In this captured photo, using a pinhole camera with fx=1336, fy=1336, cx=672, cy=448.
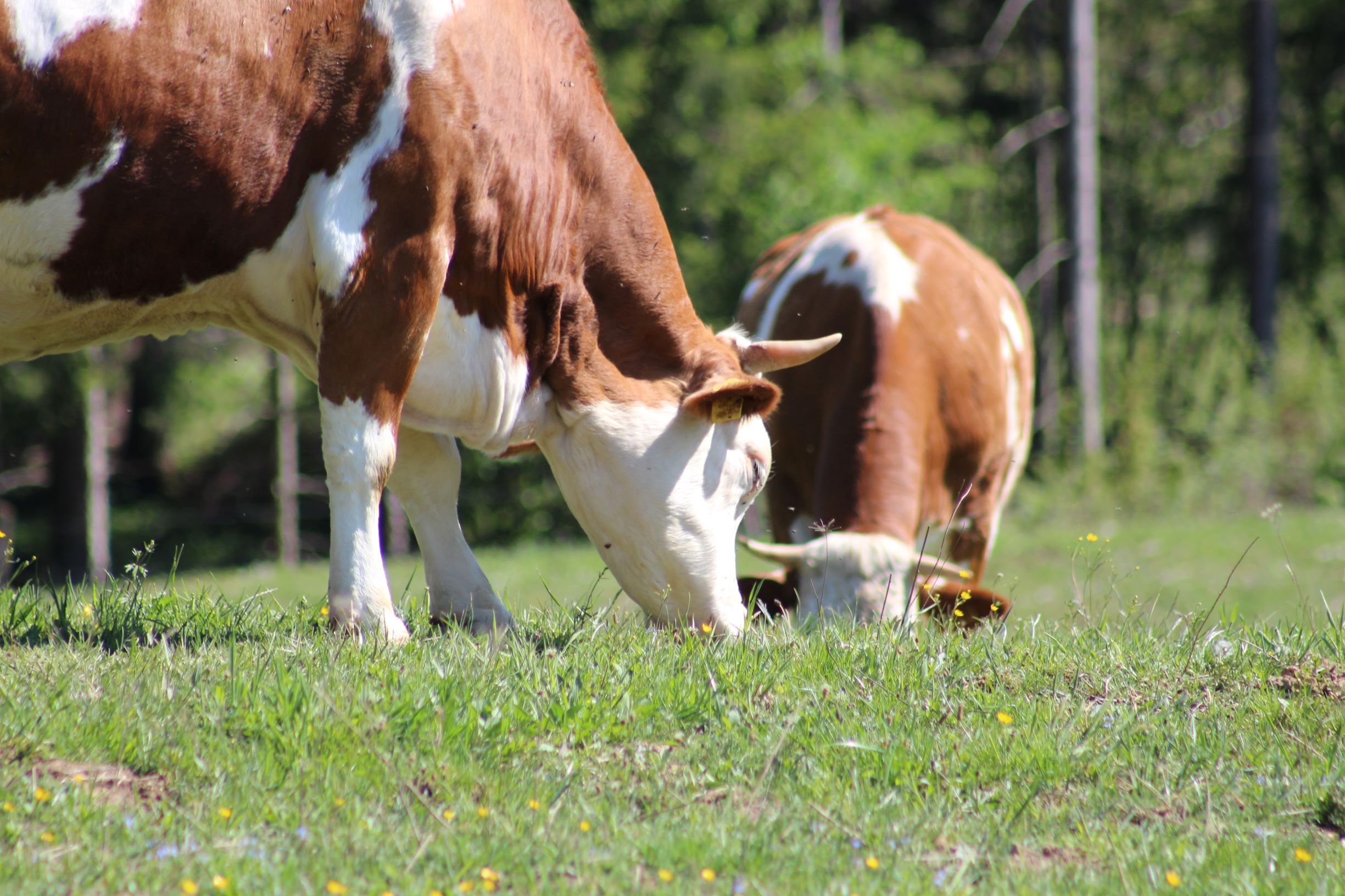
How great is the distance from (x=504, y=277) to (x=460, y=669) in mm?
1283

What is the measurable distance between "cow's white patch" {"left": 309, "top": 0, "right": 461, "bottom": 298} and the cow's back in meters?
2.64

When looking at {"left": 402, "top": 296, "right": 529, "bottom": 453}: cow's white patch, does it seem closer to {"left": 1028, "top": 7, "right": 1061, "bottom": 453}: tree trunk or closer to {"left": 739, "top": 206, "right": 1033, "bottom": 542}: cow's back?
{"left": 739, "top": 206, "right": 1033, "bottom": 542}: cow's back

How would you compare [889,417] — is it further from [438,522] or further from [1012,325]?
[438,522]

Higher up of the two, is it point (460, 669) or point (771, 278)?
point (771, 278)

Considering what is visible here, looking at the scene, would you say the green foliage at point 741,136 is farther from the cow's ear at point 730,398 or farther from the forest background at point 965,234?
the cow's ear at point 730,398

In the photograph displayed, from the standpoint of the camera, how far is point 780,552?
5230mm

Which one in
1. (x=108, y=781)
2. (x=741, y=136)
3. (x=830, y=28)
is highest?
(x=830, y=28)

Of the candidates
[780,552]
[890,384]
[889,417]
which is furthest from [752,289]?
[780,552]

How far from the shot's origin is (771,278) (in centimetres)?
775

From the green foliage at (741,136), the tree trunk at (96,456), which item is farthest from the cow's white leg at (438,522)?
A: the green foliage at (741,136)

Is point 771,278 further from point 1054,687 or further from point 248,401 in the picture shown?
point 248,401

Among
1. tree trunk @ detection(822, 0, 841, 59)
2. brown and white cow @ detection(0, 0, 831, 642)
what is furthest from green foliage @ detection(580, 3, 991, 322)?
brown and white cow @ detection(0, 0, 831, 642)

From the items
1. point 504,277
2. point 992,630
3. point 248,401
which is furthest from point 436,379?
point 248,401

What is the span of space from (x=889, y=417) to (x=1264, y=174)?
15096 mm
